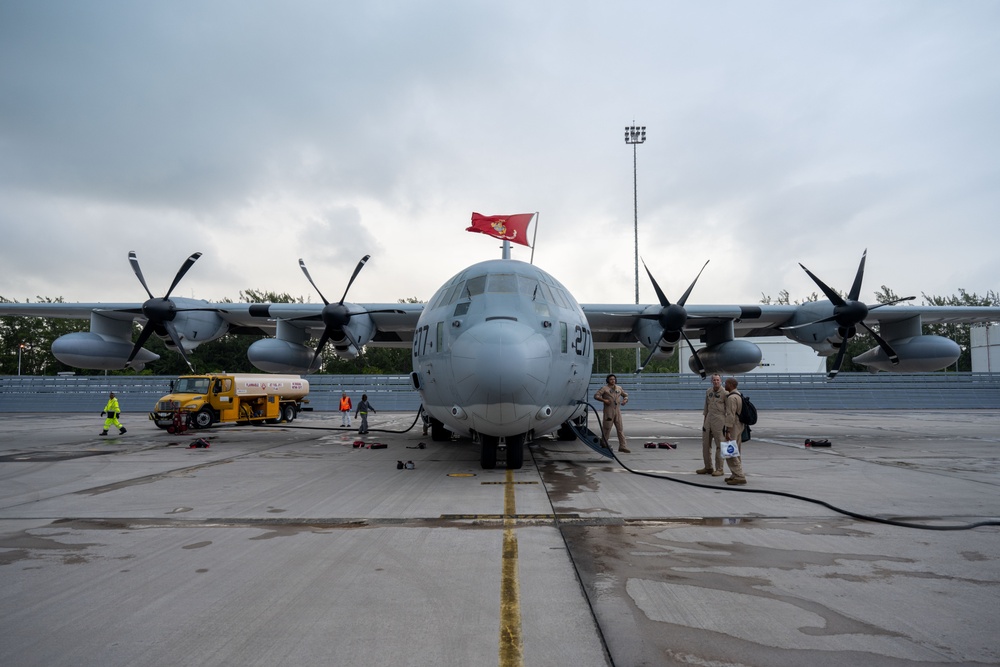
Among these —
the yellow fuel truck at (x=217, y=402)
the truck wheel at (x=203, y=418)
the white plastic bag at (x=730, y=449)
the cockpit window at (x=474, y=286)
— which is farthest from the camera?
the truck wheel at (x=203, y=418)

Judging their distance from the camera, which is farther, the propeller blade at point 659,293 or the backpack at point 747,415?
the propeller blade at point 659,293

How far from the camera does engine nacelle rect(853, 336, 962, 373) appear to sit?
16500mm

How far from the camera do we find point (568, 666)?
2873 millimetres

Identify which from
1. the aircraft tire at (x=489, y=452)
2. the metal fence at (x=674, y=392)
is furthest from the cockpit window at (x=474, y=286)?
the metal fence at (x=674, y=392)

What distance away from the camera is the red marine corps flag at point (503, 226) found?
22094 mm

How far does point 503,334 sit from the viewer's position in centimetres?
830

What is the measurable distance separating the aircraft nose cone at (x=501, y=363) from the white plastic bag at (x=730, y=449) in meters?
2.86

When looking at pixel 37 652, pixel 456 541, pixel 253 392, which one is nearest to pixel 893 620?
pixel 456 541

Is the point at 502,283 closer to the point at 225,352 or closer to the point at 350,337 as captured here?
the point at 350,337

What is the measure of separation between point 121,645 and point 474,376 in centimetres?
544

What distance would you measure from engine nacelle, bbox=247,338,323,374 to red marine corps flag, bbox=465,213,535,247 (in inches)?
325

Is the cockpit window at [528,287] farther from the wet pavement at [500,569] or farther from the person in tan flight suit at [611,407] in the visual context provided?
the person in tan flight suit at [611,407]

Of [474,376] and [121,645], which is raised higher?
[474,376]

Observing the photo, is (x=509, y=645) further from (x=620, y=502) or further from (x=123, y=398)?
(x=123, y=398)
